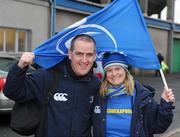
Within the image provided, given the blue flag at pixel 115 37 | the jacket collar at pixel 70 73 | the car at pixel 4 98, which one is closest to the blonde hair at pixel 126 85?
the jacket collar at pixel 70 73

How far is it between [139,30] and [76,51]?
65cm

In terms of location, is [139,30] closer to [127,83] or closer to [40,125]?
[127,83]

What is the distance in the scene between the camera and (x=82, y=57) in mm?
3721

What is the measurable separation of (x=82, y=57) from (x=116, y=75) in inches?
11.6

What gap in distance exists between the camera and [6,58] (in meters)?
10.9

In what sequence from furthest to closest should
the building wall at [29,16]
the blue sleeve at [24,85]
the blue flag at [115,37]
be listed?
the building wall at [29,16], the blue flag at [115,37], the blue sleeve at [24,85]

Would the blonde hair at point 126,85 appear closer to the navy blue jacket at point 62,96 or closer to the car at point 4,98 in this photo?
the navy blue jacket at point 62,96

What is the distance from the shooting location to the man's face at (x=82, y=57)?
3725 mm

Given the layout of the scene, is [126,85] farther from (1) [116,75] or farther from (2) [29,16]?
(2) [29,16]

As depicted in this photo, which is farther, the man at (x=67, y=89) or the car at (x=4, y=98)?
the car at (x=4, y=98)

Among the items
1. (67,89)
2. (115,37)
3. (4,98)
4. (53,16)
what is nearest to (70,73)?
(67,89)

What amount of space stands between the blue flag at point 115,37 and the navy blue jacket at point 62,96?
0.97ft

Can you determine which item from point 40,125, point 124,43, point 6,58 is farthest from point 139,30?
point 6,58

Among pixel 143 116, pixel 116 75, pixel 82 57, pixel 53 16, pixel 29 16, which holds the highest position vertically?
pixel 53 16
